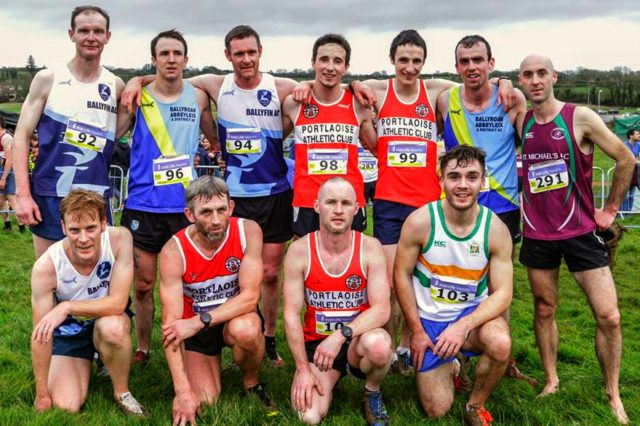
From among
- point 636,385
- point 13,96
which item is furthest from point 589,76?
point 636,385

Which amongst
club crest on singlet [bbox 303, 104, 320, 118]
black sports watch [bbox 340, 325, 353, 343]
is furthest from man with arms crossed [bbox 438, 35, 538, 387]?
black sports watch [bbox 340, 325, 353, 343]

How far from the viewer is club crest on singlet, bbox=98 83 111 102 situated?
4.41 m

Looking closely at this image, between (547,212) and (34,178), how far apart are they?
3661 mm

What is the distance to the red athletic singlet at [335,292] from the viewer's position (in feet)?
12.4

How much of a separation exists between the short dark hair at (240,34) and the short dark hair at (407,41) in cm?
104

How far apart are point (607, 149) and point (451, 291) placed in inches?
54.6

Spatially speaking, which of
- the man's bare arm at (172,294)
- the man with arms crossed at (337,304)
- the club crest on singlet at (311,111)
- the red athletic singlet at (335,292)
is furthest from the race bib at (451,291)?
the man's bare arm at (172,294)

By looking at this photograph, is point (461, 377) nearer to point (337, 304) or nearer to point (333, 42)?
point (337, 304)

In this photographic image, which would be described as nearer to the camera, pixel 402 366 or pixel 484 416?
pixel 484 416

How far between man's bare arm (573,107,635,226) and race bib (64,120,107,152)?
3.34 metres

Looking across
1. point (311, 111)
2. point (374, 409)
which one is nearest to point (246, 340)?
point (374, 409)

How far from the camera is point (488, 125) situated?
4.46 metres

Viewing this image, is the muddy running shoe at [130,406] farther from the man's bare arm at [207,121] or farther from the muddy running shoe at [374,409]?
the man's bare arm at [207,121]

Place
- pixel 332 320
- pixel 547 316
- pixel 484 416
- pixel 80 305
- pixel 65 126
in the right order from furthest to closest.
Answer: pixel 65 126, pixel 547 316, pixel 332 320, pixel 80 305, pixel 484 416
